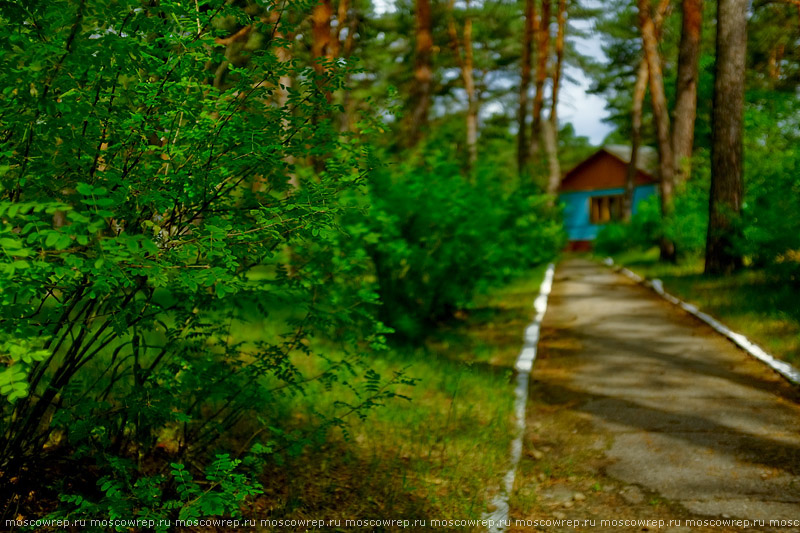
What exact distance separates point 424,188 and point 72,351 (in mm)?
5128

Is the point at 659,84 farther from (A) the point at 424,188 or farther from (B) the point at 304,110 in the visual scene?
(B) the point at 304,110

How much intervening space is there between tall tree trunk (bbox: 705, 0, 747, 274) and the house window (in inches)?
1215

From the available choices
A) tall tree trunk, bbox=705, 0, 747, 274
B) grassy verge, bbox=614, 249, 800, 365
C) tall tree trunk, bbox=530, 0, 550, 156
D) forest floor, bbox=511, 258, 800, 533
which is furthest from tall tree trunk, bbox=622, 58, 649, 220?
forest floor, bbox=511, 258, 800, 533

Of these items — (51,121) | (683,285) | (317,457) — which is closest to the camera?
(51,121)

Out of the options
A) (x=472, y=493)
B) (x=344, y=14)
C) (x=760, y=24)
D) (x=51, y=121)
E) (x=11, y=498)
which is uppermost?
(x=760, y=24)

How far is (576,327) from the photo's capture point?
32.6ft

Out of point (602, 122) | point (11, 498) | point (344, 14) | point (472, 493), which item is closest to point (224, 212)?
point (11, 498)

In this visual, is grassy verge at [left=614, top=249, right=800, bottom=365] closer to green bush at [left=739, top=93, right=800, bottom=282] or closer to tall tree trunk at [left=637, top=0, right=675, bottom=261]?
green bush at [left=739, top=93, right=800, bottom=282]

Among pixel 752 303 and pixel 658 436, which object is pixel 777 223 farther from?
pixel 658 436

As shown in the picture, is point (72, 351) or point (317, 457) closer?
point (72, 351)

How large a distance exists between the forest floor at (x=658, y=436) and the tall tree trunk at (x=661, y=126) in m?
9.22

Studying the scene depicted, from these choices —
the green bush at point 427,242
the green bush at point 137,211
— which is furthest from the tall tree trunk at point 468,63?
the green bush at point 137,211

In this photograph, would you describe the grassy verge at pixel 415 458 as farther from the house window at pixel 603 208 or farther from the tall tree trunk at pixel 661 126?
the house window at pixel 603 208

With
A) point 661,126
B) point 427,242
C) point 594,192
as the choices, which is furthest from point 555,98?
point 427,242
